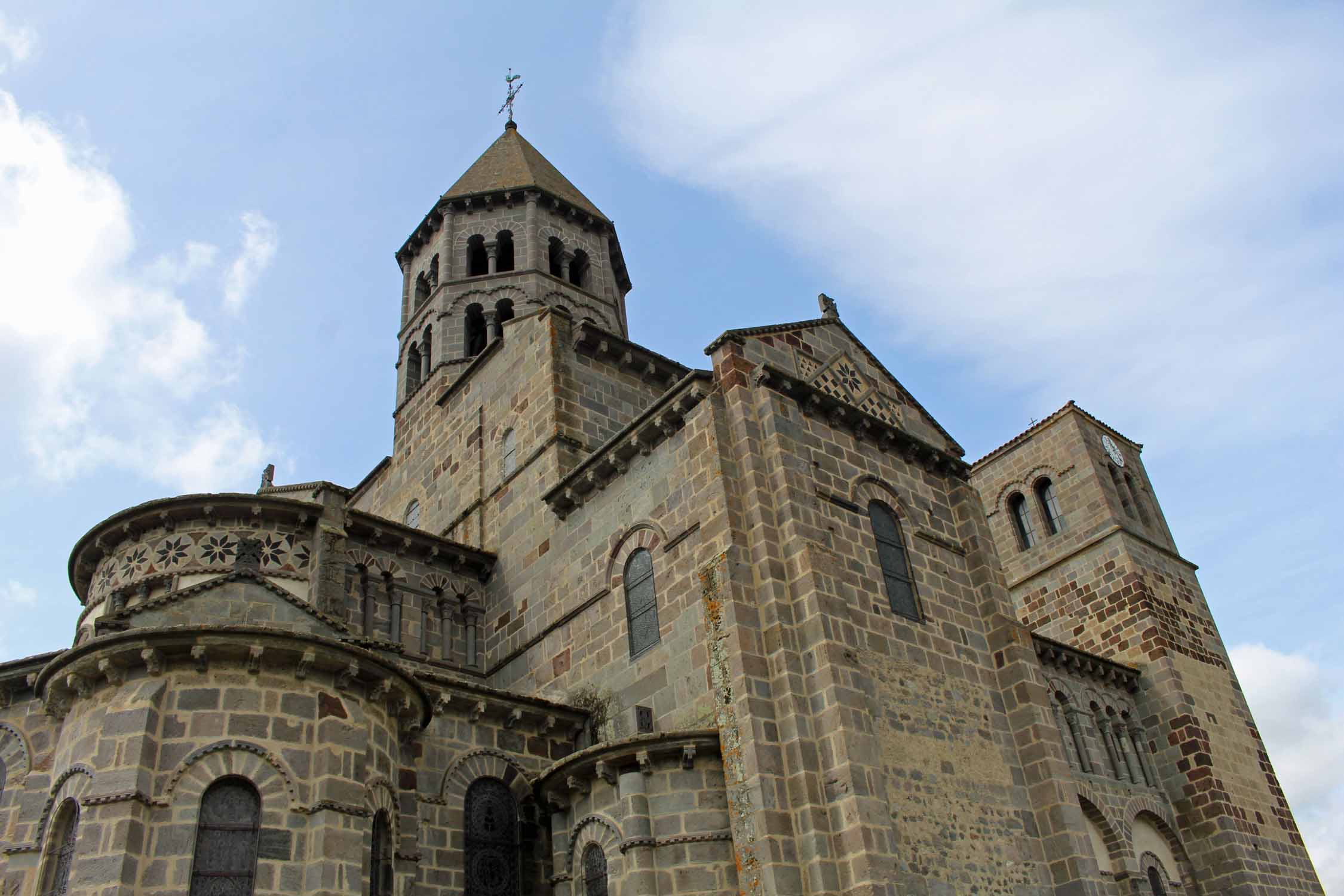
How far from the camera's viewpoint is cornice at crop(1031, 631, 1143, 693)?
74.8 ft

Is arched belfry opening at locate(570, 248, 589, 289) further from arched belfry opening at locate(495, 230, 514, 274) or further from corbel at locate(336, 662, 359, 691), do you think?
corbel at locate(336, 662, 359, 691)

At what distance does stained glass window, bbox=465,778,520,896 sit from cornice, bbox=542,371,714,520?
5.10 m

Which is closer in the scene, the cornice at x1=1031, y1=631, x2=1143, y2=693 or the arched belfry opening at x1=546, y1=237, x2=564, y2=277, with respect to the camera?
the cornice at x1=1031, y1=631, x2=1143, y2=693

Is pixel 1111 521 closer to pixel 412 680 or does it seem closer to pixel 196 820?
pixel 412 680

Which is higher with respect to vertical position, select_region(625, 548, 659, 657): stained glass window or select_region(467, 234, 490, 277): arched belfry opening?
select_region(467, 234, 490, 277): arched belfry opening

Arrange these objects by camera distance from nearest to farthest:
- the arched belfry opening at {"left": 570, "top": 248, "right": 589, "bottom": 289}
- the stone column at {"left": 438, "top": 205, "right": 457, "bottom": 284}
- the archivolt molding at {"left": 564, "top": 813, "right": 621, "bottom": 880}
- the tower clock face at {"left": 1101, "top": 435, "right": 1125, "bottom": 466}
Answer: the archivolt molding at {"left": 564, "top": 813, "right": 621, "bottom": 880}, the stone column at {"left": 438, "top": 205, "right": 457, "bottom": 284}, the arched belfry opening at {"left": 570, "top": 248, "right": 589, "bottom": 289}, the tower clock face at {"left": 1101, "top": 435, "right": 1125, "bottom": 466}

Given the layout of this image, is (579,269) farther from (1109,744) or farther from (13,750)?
(13,750)

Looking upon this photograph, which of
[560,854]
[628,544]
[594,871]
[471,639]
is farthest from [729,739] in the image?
[471,639]

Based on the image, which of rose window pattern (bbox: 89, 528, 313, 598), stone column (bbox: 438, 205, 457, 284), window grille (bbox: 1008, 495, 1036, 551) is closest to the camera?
rose window pattern (bbox: 89, 528, 313, 598)

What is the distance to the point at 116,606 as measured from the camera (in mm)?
16797

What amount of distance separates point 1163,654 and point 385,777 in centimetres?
1867

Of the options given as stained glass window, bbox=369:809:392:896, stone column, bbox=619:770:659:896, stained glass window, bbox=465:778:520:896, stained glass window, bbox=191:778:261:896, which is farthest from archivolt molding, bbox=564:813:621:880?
stained glass window, bbox=191:778:261:896

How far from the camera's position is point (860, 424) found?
1762 centimetres

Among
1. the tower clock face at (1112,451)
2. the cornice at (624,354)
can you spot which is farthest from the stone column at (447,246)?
the tower clock face at (1112,451)
